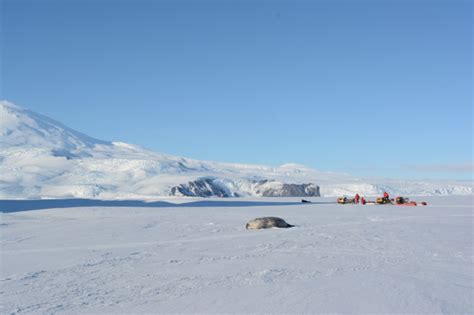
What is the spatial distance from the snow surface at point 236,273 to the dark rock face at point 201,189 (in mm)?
111299

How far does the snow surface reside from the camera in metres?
8.23

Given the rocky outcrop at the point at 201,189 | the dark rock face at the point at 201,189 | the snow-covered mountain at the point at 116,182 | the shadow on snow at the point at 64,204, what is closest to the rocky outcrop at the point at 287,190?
the snow-covered mountain at the point at 116,182

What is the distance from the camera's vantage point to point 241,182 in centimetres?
15125

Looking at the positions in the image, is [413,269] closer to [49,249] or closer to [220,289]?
[220,289]

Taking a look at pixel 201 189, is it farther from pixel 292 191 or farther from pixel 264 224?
pixel 264 224

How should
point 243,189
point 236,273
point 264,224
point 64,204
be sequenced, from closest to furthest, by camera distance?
1. point 236,273
2. point 264,224
3. point 64,204
4. point 243,189

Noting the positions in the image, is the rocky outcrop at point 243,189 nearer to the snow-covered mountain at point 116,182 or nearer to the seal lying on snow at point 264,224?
the snow-covered mountain at point 116,182

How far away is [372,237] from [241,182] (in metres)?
133

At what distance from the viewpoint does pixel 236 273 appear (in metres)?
10.9

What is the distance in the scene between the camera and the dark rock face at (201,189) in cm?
13038

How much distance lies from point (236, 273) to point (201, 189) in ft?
409

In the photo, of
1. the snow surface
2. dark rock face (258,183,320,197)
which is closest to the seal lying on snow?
the snow surface

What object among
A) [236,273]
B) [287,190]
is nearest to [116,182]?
[287,190]

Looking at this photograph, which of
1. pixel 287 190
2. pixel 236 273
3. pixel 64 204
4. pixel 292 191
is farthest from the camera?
pixel 287 190
